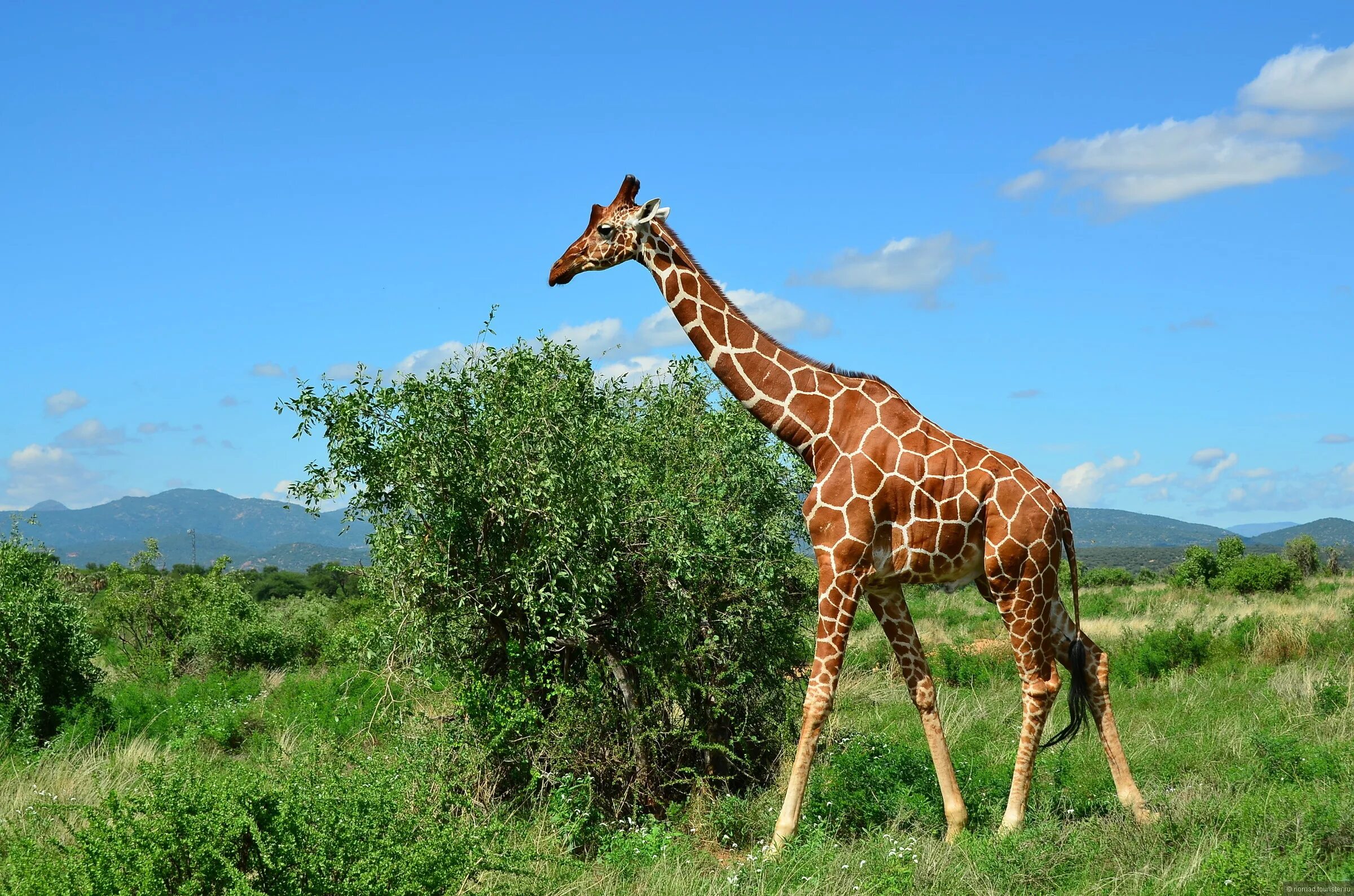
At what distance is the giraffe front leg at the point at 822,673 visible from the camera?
7086 millimetres

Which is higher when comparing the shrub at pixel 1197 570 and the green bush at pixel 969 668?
the shrub at pixel 1197 570

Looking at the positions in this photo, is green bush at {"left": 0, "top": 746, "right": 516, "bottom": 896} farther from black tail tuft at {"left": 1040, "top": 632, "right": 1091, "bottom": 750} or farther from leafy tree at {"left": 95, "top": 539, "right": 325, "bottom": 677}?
leafy tree at {"left": 95, "top": 539, "right": 325, "bottom": 677}

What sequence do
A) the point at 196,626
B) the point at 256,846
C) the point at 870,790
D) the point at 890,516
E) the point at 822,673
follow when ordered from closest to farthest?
the point at 256,846 < the point at 822,673 < the point at 890,516 < the point at 870,790 < the point at 196,626

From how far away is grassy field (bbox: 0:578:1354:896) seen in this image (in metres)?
5.71

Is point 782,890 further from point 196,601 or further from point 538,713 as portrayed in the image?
point 196,601

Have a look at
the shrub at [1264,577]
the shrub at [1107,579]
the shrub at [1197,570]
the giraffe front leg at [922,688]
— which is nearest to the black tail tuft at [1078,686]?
the giraffe front leg at [922,688]

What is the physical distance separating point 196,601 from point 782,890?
673 inches

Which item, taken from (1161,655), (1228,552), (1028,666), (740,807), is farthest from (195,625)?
(1228,552)

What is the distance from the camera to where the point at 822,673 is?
7.20m

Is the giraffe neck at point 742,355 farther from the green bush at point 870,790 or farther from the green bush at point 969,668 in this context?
the green bush at point 969,668

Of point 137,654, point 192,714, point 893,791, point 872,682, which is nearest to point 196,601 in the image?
point 137,654

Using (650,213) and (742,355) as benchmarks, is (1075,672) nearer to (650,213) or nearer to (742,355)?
(742,355)

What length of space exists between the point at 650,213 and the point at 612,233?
0.99ft

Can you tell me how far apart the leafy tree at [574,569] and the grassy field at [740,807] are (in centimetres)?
50
